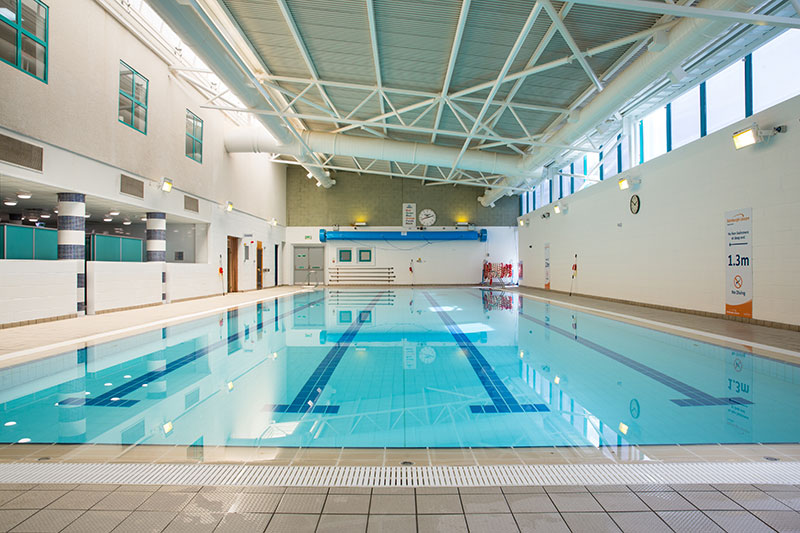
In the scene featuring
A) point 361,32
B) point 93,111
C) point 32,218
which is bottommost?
point 32,218

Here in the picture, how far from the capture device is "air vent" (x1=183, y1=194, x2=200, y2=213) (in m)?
10.1

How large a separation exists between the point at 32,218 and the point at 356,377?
11.2m

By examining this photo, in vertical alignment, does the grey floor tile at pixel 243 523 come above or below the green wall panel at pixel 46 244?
below

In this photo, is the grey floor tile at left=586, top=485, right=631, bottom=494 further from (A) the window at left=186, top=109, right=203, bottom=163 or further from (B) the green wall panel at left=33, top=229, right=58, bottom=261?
(A) the window at left=186, top=109, right=203, bottom=163

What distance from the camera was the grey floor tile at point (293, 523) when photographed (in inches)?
57.1

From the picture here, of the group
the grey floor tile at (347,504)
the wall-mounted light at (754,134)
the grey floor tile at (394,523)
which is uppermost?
the wall-mounted light at (754,134)

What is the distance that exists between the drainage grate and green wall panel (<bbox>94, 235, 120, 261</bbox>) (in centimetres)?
722

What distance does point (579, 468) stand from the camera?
1.96 meters

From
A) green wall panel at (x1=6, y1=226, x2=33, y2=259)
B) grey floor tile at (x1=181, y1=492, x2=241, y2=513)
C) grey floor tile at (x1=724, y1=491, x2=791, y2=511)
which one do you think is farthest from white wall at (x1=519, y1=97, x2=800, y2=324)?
green wall panel at (x1=6, y1=226, x2=33, y2=259)

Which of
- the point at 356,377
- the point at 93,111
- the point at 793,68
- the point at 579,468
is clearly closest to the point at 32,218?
the point at 93,111

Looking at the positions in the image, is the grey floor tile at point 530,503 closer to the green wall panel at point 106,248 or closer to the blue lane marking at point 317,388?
the blue lane marking at point 317,388

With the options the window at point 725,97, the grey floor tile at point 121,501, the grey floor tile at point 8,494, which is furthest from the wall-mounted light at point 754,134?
the grey floor tile at point 8,494

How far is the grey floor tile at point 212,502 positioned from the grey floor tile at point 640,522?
1.48 meters

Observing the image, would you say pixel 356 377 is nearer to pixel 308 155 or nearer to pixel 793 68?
pixel 793 68
